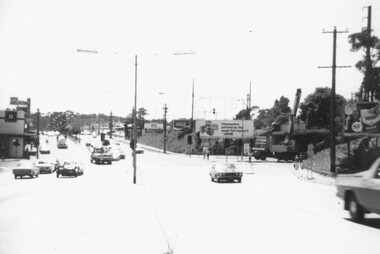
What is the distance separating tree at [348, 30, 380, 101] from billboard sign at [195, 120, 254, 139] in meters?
42.8

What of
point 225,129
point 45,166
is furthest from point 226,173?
point 225,129

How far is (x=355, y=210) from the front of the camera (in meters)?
14.7

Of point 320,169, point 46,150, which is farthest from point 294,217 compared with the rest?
point 46,150

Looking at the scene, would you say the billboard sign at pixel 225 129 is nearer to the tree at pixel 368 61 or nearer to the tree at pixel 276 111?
the tree at pixel 276 111

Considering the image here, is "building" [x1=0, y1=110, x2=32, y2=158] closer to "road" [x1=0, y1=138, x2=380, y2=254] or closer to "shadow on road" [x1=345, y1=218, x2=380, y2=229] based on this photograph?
"road" [x1=0, y1=138, x2=380, y2=254]

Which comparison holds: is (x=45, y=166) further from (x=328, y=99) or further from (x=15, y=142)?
(x=328, y=99)

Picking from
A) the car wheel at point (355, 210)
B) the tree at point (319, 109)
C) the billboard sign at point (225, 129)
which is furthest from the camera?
the billboard sign at point (225, 129)

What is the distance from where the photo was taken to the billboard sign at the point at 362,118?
42469 mm

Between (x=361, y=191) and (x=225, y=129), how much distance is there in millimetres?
77837

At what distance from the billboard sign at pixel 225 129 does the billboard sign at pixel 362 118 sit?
157 ft

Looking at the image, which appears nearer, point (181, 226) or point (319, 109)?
point (181, 226)

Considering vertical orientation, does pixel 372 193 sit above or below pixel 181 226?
above

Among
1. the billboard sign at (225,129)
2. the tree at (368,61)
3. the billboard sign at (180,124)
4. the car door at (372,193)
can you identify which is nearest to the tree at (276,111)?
the billboard sign at (180,124)

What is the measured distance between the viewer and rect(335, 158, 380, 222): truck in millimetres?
13211
